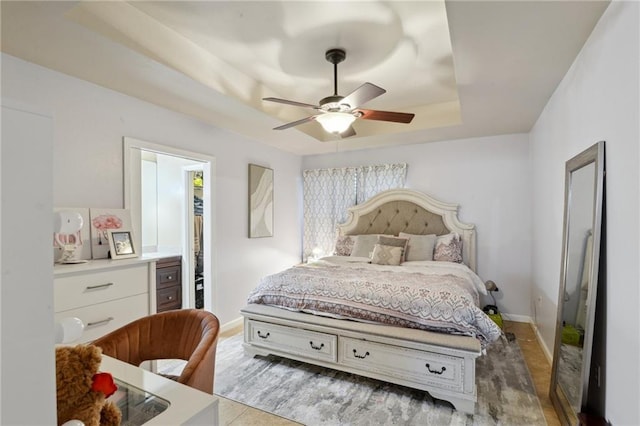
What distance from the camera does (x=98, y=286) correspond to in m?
2.03

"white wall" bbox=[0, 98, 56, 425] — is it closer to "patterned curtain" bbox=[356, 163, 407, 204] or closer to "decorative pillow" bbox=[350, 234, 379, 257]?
"decorative pillow" bbox=[350, 234, 379, 257]

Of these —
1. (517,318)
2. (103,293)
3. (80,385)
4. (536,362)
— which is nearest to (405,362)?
(536,362)

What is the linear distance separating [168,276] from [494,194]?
14.3 feet

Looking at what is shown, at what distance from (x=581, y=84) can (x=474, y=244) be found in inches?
93.7

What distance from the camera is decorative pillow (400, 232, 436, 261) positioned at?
12.5 feet

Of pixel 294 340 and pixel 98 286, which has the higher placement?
pixel 98 286

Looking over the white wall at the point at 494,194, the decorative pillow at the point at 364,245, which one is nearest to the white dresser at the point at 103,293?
the decorative pillow at the point at 364,245

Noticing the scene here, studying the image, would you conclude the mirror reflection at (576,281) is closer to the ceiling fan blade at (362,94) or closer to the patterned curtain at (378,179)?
the ceiling fan blade at (362,94)

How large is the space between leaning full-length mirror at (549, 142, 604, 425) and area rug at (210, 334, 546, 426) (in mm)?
289

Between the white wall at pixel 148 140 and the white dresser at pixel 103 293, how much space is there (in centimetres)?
57

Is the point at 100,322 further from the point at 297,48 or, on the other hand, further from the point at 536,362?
the point at 536,362

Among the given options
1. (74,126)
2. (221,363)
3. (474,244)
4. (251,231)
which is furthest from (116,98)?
(474,244)

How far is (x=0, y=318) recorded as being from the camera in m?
0.44

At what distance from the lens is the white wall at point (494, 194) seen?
151 inches
